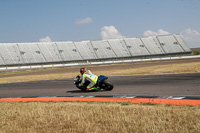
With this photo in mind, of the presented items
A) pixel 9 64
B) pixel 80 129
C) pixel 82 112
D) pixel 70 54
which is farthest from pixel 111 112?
pixel 70 54

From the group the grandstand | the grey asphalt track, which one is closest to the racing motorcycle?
the grey asphalt track

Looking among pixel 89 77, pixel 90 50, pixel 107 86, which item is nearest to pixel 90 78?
pixel 89 77

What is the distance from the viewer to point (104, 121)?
5.64 m

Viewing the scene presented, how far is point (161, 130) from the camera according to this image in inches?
182

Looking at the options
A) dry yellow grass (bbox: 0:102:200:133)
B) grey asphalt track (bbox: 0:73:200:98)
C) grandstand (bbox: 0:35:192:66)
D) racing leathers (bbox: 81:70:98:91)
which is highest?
grandstand (bbox: 0:35:192:66)

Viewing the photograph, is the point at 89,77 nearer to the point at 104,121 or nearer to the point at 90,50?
the point at 104,121

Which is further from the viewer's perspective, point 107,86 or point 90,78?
point 107,86

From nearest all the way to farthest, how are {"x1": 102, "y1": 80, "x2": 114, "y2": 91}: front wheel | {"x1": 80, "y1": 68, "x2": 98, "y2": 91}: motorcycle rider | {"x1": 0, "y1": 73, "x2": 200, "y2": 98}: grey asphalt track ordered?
{"x1": 0, "y1": 73, "x2": 200, "y2": 98}: grey asphalt track < {"x1": 80, "y1": 68, "x2": 98, "y2": 91}: motorcycle rider < {"x1": 102, "y1": 80, "x2": 114, "y2": 91}: front wheel

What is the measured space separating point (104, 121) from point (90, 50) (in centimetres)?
6666

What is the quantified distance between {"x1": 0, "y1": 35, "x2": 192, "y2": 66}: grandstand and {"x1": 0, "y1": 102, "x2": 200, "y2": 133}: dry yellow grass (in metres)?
54.1

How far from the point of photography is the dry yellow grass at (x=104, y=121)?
4859mm

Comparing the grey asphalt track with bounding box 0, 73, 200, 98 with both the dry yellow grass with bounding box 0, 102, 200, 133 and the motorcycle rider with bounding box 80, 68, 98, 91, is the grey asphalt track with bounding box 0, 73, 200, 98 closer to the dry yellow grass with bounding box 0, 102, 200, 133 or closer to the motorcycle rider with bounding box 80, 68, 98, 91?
the motorcycle rider with bounding box 80, 68, 98, 91

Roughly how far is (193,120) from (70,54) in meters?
64.2

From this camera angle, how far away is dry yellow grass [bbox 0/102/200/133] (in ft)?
15.9
